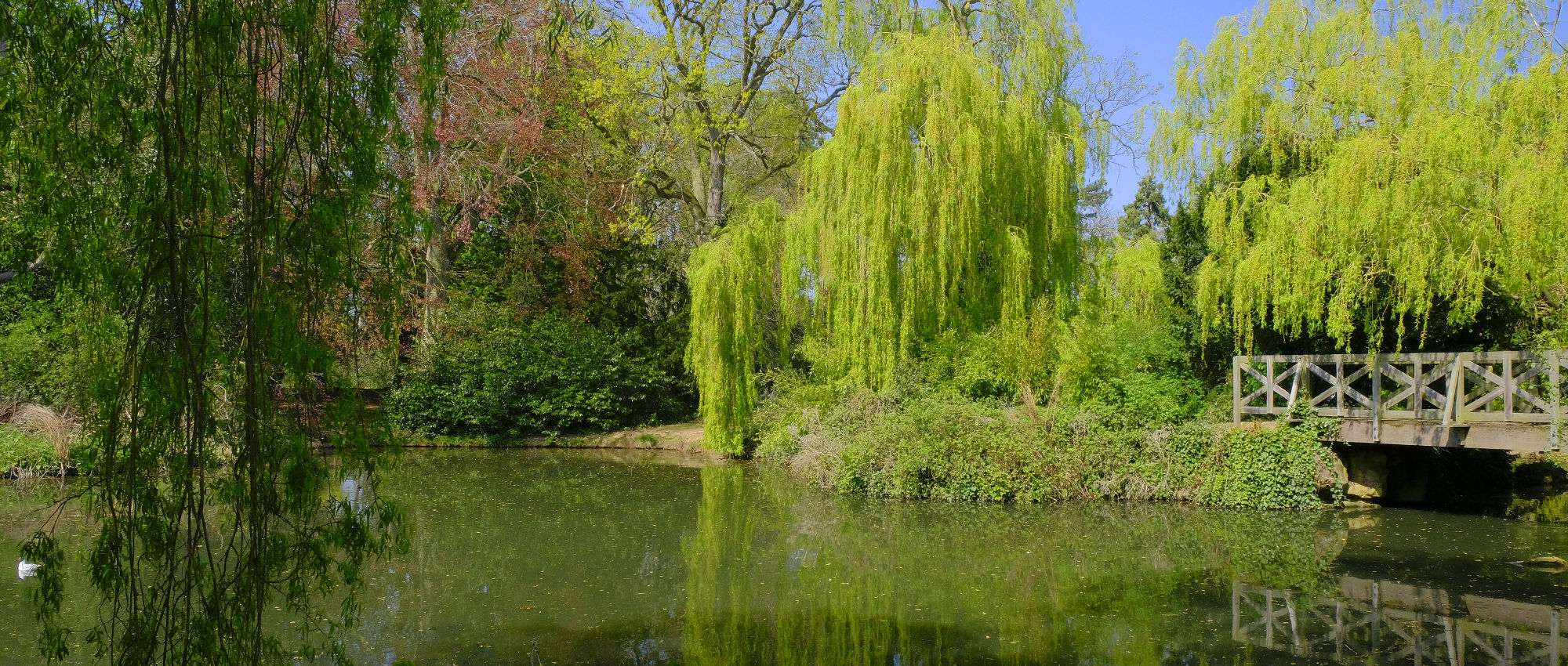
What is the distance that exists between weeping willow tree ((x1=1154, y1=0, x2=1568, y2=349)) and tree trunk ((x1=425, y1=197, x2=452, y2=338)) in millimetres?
13808

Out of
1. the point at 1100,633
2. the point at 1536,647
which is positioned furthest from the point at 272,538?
the point at 1536,647

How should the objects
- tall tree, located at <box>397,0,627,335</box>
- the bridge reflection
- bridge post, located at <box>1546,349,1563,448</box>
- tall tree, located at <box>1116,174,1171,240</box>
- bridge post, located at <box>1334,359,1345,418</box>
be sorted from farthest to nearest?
tall tree, located at <box>1116,174,1171,240</box>, tall tree, located at <box>397,0,627,335</box>, bridge post, located at <box>1334,359,1345,418</box>, bridge post, located at <box>1546,349,1563,448</box>, the bridge reflection

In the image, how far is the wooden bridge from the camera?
9961 millimetres

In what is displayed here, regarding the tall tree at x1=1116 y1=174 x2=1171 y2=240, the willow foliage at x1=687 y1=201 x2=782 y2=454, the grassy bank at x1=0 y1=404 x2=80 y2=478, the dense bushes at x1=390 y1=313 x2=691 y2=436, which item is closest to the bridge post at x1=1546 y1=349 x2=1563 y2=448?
the willow foliage at x1=687 y1=201 x2=782 y2=454

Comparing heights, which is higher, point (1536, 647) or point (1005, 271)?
point (1005, 271)

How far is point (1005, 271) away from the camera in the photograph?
1445cm

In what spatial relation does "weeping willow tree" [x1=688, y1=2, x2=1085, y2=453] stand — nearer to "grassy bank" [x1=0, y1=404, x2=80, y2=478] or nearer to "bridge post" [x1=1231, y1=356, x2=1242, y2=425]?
"bridge post" [x1=1231, y1=356, x2=1242, y2=425]

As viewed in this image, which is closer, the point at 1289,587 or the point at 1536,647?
the point at 1536,647

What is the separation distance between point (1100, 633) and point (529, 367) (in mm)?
15119

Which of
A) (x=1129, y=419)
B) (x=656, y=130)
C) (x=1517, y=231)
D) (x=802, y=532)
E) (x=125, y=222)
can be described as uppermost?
(x=656, y=130)

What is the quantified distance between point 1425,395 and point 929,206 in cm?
636

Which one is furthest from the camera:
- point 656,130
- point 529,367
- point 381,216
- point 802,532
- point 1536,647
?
point 656,130

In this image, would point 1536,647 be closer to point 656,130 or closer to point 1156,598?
point 1156,598

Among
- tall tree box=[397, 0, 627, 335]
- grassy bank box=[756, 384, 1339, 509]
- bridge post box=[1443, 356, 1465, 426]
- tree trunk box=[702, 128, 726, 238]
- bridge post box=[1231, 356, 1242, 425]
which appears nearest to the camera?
bridge post box=[1443, 356, 1465, 426]
